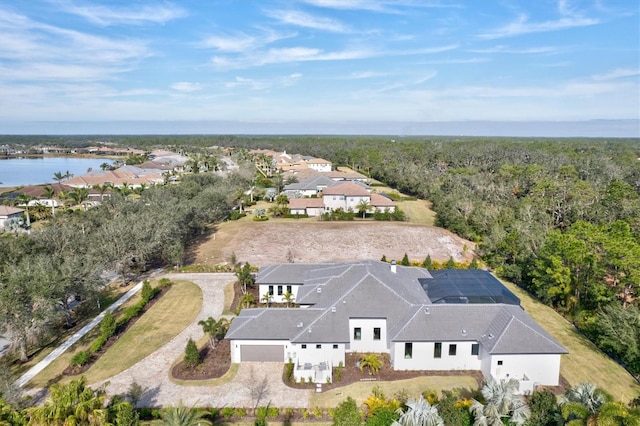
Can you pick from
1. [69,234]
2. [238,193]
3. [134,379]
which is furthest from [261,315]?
[238,193]

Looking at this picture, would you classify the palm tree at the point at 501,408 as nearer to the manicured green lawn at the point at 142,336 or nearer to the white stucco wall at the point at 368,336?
the white stucco wall at the point at 368,336

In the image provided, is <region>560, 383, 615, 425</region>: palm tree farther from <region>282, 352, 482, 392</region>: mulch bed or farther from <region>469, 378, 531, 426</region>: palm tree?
<region>282, 352, 482, 392</region>: mulch bed

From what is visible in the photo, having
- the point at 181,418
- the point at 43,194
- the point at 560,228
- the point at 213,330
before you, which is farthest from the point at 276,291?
the point at 43,194

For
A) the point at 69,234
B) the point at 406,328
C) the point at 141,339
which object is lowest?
the point at 141,339

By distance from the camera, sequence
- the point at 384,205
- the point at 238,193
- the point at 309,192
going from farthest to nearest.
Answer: the point at 309,192 → the point at 238,193 → the point at 384,205

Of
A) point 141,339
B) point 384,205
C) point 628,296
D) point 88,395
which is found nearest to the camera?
point 88,395

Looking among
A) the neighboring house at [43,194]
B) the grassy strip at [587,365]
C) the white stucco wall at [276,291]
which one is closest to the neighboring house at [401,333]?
the grassy strip at [587,365]

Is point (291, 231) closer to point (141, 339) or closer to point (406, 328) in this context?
point (141, 339)
